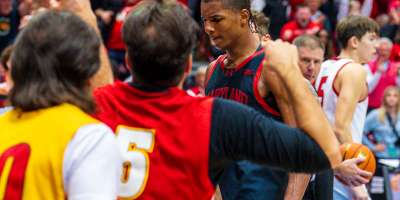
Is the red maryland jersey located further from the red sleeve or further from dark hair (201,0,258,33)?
dark hair (201,0,258,33)

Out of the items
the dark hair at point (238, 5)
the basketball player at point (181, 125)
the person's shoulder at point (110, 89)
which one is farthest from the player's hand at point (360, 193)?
the person's shoulder at point (110, 89)

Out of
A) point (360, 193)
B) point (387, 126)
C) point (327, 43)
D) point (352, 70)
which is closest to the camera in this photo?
point (360, 193)

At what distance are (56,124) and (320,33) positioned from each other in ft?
36.5

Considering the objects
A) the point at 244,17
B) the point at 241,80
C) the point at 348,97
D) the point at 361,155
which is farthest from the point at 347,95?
the point at 241,80

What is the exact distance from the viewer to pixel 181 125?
9.95 feet

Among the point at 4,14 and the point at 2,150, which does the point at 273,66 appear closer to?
the point at 2,150

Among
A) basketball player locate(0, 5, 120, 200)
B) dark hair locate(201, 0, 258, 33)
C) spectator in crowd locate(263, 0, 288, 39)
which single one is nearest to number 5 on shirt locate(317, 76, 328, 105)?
dark hair locate(201, 0, 258, 33)

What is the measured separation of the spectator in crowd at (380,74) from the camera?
12.9 meters

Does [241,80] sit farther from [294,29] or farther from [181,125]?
[294,29]

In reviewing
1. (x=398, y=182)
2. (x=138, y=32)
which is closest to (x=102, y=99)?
(x=138, y=32)

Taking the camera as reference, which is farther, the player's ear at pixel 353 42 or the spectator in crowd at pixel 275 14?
the spectator in crowd at pixel 275 14

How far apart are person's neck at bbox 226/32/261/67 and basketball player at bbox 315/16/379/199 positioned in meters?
1.86

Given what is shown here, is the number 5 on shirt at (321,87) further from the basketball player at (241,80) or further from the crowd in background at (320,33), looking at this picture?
the crowd in background at (320,33)

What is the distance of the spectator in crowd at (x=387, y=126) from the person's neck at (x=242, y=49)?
22.9 feet
